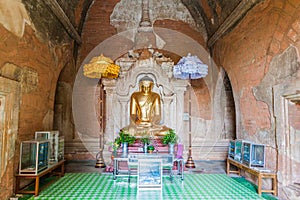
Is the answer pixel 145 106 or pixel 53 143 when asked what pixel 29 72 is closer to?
pixel 53 143

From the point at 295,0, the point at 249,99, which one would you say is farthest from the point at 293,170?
the point at 295,0

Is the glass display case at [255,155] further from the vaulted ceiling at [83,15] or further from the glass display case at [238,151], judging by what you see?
the vaulted ceiling at [83,15]

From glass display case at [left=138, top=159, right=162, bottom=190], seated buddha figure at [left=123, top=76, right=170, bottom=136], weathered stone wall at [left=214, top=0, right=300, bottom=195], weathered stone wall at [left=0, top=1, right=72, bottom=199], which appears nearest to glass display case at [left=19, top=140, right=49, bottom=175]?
weathered stone wall at [left=0, top=1, right=72, bottom=199]

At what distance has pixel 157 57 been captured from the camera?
23.0 feet

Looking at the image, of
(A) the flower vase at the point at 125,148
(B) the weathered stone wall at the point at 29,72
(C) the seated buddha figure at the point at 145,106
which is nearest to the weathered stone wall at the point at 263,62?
(C) the seated buddha figure at the point at 145,106

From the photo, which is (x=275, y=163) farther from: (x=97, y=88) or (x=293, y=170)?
(x=97, y=88)

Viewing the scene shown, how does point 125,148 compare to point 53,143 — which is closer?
point 53,143

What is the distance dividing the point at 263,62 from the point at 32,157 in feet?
14.9

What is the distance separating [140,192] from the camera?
4.01m

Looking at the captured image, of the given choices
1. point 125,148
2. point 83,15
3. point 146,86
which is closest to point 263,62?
point 125,148

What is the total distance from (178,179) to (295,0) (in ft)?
12.4

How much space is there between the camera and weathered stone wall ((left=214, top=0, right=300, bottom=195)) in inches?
138

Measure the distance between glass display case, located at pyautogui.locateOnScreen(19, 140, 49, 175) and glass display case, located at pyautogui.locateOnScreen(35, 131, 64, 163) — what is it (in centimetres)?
38

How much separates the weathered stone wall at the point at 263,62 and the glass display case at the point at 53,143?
4079mm
